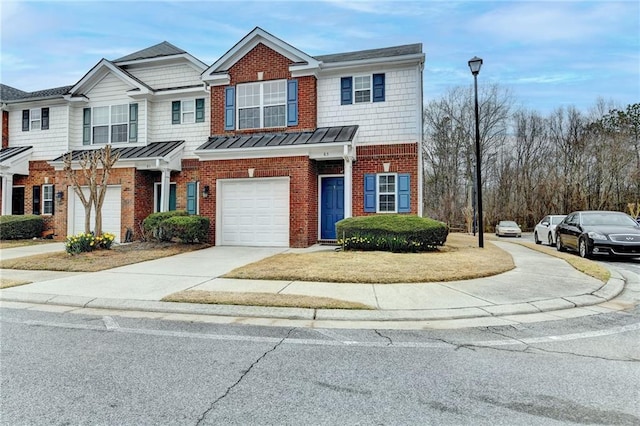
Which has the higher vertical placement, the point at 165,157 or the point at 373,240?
the point at 165,157

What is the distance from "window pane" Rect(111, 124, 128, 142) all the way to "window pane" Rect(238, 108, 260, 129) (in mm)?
6120

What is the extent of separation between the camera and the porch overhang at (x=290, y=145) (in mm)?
13094

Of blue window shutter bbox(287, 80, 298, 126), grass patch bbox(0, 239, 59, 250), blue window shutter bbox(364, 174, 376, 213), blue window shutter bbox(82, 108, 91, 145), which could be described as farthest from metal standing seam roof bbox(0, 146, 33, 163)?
blue window shutter bbox(364, 174, 376, 213)

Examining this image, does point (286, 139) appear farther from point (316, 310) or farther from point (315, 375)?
point (315, 375)

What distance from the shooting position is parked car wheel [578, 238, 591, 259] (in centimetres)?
1188

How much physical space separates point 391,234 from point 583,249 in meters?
6.22

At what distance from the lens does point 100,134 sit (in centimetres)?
1791

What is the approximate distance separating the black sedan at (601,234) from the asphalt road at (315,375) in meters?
→ 7.60

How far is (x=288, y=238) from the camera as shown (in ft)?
45.2

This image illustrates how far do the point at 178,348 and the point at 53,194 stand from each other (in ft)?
59.5

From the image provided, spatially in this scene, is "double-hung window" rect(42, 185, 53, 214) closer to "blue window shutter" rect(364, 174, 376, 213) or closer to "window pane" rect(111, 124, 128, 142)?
"window pane" rect(111, 124, 128, 142)

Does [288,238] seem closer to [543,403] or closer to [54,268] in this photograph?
[54,268]

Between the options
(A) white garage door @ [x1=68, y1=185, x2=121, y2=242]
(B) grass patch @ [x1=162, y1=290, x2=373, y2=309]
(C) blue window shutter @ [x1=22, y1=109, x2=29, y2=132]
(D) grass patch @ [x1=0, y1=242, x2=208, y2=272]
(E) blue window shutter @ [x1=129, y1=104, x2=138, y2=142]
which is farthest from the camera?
(C) blue window shutter @ [x1=22, y1=109, x2=29, y2=132]

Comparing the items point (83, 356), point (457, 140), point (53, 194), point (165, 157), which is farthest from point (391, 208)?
point (457, 140)
